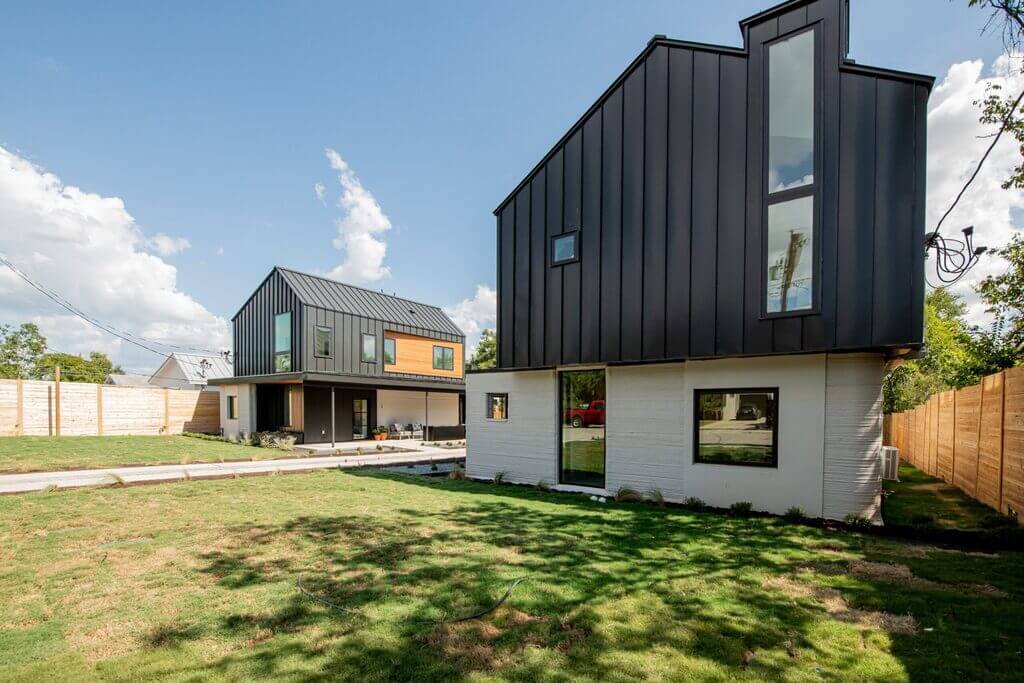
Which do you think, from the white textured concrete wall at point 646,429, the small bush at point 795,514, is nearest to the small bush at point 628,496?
the white textured concrete wall at point 646,429

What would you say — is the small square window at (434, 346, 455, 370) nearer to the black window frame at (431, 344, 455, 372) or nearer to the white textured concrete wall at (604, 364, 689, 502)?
the black window frame at (431, 344, 455, 372)

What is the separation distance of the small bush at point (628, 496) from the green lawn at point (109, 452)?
1201cm

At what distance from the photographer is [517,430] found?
430 inches

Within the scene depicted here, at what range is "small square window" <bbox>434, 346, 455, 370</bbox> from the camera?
87.8ft

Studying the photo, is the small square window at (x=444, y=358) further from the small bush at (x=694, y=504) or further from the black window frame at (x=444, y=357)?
the small bush at (x=694, y=504)

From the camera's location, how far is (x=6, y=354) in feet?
123

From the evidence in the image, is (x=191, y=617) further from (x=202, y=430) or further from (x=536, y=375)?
(x=202, y=430)

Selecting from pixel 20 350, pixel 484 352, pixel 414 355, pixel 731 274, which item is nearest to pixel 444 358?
pixel 414 355

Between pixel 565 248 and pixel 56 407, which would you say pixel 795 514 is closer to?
pixel 565 248

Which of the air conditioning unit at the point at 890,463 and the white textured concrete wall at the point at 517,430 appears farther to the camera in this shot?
the air conditioning unit at the point at 890,463

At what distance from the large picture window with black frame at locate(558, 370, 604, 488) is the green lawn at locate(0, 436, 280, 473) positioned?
10.7 metres

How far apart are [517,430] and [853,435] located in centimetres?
644

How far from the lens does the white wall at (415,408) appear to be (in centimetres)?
2331

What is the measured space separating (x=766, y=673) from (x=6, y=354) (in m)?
54.9
